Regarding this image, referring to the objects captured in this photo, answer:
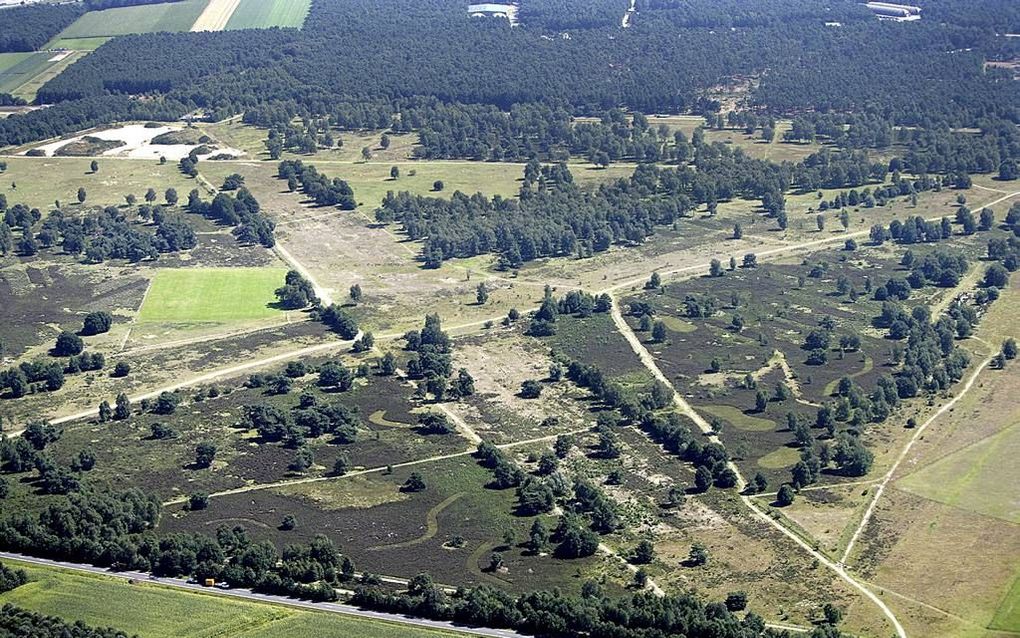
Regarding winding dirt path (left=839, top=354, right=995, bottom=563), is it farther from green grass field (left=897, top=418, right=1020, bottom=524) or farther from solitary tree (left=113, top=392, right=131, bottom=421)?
solitary tree (left=113, top=392, right=131, bottom=421)

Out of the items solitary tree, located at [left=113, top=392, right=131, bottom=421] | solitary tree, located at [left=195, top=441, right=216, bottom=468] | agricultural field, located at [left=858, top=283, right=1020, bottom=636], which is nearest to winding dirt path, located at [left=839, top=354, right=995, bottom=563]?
agricultural field, located at [left=858, top=283, right=1020, bottom=636]

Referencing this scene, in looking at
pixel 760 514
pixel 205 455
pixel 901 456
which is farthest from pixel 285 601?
pixel 901 456

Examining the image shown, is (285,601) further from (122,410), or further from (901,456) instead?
(901,456)

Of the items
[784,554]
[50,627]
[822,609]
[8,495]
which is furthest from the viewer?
[8,495]

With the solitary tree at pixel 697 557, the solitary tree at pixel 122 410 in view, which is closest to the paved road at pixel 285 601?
the solitary tree at pixel 697 557

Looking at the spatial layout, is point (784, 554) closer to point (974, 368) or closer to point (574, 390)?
point (574, 390)

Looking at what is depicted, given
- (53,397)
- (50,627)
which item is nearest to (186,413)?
(53,397)
